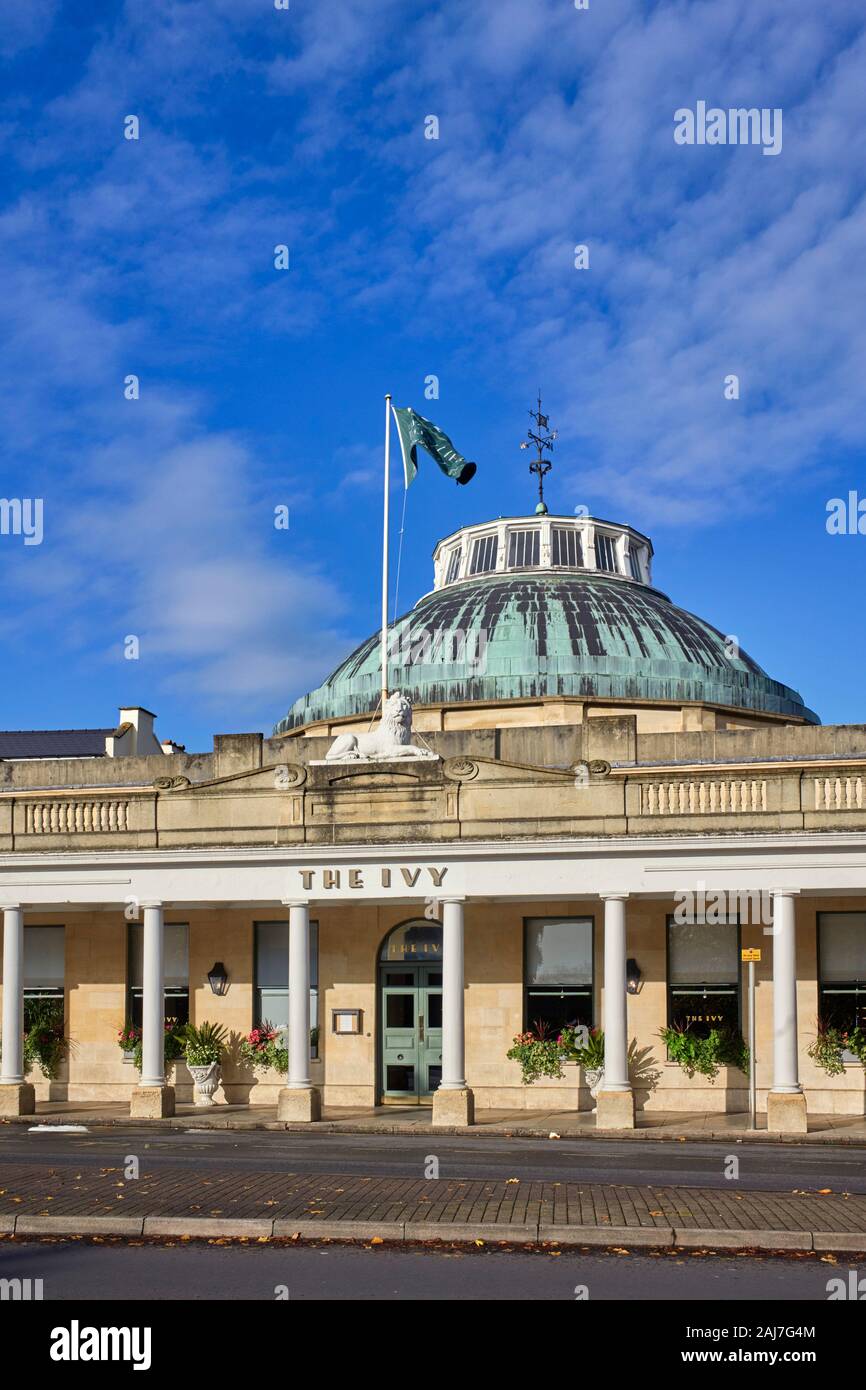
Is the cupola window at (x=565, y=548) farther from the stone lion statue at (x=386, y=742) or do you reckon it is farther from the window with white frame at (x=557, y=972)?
the window with white frame at (x=557, y=972)

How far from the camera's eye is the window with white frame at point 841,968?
25969 mm

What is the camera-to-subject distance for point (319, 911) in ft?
93.9

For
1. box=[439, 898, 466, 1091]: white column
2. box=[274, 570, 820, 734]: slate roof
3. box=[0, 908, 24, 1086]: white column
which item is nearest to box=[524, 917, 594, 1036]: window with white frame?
box=[439, 898, 466, 1091]: white column

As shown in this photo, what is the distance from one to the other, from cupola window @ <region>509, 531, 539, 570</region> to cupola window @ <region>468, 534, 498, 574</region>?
0.47 metres

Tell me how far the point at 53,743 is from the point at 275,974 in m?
14.1

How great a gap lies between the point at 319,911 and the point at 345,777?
334cm

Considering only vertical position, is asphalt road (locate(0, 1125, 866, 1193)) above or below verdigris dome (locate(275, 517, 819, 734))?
below

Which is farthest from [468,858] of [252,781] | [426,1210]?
[426,1210]

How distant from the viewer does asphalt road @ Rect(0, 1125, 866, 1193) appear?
1770cm

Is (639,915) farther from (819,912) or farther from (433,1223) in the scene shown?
(433,1223)

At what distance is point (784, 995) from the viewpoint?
24000 mm

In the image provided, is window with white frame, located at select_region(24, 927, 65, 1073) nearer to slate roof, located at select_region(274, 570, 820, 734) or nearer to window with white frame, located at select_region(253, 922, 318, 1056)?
window with white frame, located at select_region(253, 922, 318, 1056)

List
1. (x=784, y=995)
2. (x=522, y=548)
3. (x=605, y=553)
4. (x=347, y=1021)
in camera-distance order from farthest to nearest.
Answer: (x=605, y=553) < (x=522, y=548) < (x=347, y=1021) < (x=784, y=995)

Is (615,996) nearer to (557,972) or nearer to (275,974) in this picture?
(557,972)
